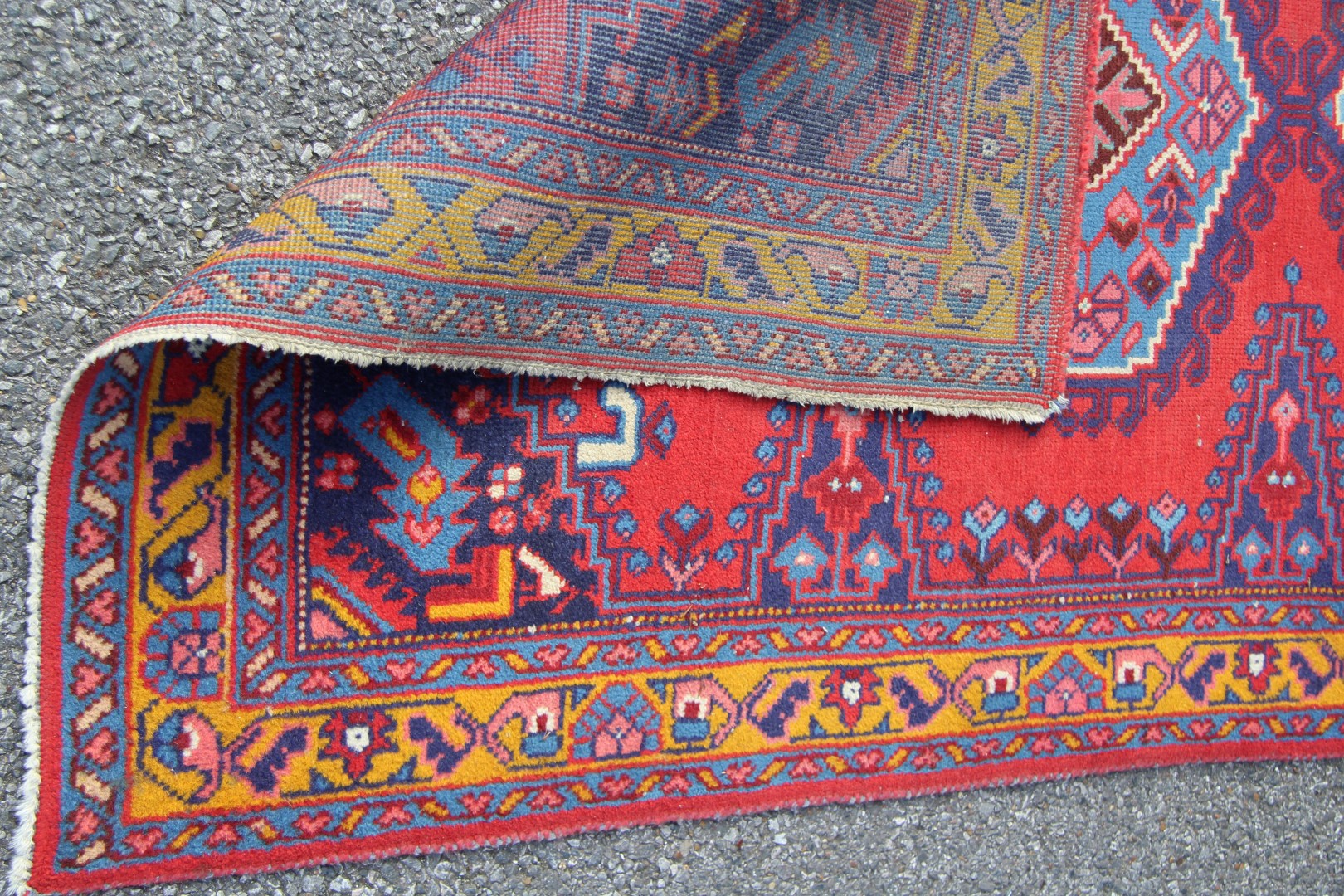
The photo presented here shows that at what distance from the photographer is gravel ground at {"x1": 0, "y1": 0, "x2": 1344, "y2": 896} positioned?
893 millimetres

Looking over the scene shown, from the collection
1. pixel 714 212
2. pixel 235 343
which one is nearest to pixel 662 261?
pixel 714 212

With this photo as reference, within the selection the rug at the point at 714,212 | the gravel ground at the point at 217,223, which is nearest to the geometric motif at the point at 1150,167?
the rug at the point at 714,212

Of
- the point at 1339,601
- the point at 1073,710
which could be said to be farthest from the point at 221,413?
the point at 1339,601

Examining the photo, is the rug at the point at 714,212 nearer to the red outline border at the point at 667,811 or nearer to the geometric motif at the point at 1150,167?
the geometric motif at the point at 1150,167

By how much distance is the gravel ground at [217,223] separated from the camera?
0.89 metres

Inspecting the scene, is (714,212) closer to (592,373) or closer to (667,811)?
(592,373)

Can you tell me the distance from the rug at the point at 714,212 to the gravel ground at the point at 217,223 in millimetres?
175

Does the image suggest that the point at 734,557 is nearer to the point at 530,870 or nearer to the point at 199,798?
the point at 530,870

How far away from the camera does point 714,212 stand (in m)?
0.98

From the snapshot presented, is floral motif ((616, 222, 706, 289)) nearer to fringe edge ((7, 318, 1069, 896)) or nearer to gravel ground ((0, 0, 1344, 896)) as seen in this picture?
fringe edge ((7, 318, 1069, 896))

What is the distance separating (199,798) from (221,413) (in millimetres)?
458

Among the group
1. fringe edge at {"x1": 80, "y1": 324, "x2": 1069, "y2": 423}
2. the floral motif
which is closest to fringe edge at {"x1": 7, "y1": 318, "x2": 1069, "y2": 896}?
fringe edge at {"x1": 80, "y1": 324, "x2": 1069, "y2": 423}

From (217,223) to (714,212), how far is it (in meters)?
0.60

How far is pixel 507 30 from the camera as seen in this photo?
32.8 inches
